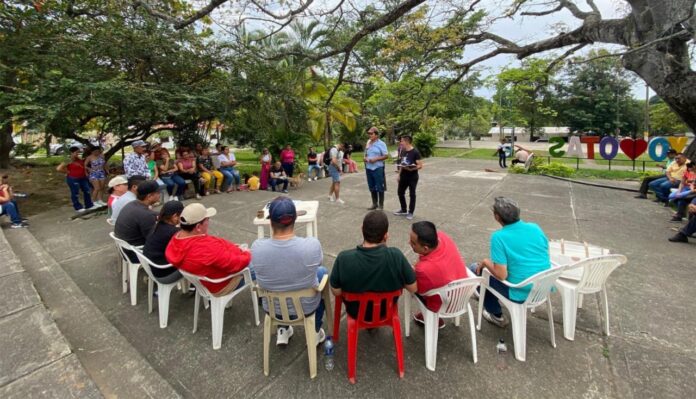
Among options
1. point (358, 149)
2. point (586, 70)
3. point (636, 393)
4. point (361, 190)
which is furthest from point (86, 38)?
point (586, 70)

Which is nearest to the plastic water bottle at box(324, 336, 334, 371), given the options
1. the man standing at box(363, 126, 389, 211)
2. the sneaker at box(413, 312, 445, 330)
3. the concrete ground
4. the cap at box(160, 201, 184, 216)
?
the concrete ground

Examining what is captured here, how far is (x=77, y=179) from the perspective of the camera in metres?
6.42

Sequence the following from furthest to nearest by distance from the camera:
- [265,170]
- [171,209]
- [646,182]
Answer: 1. [265,170]
2. [646,182]
3. [171,209]

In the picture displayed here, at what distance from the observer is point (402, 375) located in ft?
6.66

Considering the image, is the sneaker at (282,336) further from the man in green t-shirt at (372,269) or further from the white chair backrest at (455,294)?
the white chair backrest at (455,294)

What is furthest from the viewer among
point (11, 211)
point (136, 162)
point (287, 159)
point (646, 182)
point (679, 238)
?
point (287, 159)

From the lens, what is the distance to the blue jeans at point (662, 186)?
6736 mm

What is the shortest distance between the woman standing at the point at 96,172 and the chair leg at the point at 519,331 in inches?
314

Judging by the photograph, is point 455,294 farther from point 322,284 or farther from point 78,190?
point 78,190

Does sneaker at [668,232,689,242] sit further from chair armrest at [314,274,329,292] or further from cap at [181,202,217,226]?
cap at [181,202,217,226]

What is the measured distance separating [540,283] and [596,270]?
0.52m

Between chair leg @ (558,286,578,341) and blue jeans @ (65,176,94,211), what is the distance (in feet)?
27.3

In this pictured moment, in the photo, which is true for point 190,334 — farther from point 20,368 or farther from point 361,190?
point 361,190

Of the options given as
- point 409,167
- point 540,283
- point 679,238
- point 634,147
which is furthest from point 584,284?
point 634,147
